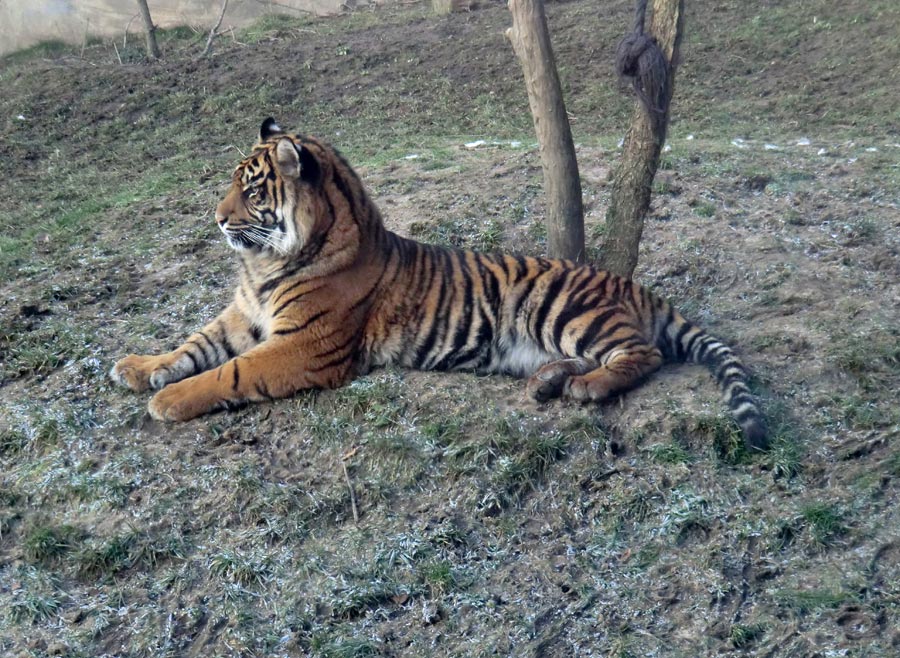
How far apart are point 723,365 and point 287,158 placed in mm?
2659

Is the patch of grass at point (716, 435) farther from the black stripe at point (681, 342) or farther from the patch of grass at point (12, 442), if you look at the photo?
the patch of grass at point (12, 442)

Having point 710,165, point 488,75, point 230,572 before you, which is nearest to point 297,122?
point 488,75

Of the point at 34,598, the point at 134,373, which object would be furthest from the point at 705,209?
the point at 34,598

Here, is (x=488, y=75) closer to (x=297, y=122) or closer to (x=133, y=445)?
(x=297, y=122)

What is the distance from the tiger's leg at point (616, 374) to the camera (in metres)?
4.89

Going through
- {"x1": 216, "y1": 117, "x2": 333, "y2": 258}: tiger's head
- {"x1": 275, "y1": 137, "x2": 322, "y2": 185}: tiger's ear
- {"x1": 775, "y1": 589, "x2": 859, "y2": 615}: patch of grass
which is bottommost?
{"x1": 775, "y1": 589, "x2": 859, "y2": 615}: patch of grass

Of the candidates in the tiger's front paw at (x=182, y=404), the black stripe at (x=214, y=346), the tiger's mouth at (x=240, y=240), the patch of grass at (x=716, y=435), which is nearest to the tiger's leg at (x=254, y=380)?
the tiger's front paw at (x=182, y=404)

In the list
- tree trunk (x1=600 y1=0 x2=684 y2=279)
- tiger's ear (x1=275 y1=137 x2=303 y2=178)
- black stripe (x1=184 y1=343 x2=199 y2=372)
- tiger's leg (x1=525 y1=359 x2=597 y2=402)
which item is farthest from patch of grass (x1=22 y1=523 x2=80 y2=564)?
tree trunk (x1=600 y1=0 x2=684 y2=279)

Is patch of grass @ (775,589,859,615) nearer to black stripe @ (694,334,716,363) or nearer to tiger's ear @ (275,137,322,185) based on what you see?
black stripe @ (694,334,716,363)

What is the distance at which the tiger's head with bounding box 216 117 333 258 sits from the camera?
5270 mm

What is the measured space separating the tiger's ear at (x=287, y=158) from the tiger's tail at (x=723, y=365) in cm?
236

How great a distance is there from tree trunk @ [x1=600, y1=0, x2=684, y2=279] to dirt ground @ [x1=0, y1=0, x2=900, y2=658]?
57 centimetres

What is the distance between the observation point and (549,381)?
195 inches

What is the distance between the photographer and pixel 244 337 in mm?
5539
